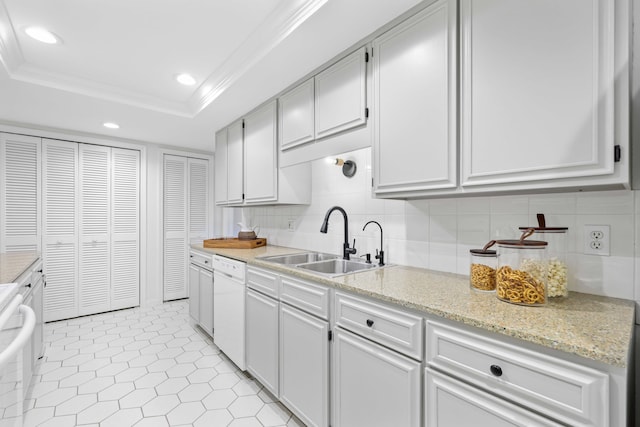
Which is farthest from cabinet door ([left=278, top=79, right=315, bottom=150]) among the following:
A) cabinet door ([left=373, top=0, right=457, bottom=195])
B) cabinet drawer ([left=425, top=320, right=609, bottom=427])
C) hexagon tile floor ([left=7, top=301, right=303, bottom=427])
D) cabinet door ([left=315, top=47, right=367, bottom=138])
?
hexagon tile floor ([left=7, top=301, right=303, bottom=427])

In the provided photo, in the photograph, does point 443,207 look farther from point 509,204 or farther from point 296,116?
point 296,116

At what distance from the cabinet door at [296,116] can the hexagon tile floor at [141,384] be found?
187cm

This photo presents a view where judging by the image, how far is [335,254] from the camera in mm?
2469

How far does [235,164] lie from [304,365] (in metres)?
2.24

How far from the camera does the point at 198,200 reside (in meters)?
4.41

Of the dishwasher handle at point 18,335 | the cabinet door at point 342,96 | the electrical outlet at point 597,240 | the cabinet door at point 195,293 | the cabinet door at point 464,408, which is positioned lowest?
the cabinet door at point 195,293

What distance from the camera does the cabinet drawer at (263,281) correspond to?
1.94m

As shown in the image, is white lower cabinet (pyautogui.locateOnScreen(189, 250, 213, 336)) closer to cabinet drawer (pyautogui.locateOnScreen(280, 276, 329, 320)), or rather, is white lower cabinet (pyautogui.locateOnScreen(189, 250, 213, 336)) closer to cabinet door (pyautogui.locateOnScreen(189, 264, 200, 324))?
cabinet door (pyautogui.locateOnScreen(189, 264, 200, 324))

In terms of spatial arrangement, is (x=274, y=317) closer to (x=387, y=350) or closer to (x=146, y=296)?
(x=387, y=350)

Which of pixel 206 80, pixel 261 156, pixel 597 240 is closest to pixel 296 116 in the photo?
pixel 261 156

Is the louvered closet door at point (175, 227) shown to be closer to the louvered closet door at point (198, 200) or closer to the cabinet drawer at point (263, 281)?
the louvered closet door at point (198, 200)

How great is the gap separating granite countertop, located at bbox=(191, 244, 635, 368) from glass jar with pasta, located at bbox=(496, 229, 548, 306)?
36 millimetres

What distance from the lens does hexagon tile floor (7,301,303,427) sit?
6.00 feet

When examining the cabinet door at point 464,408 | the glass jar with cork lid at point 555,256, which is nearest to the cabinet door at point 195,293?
the cabinet door at point 464,408
